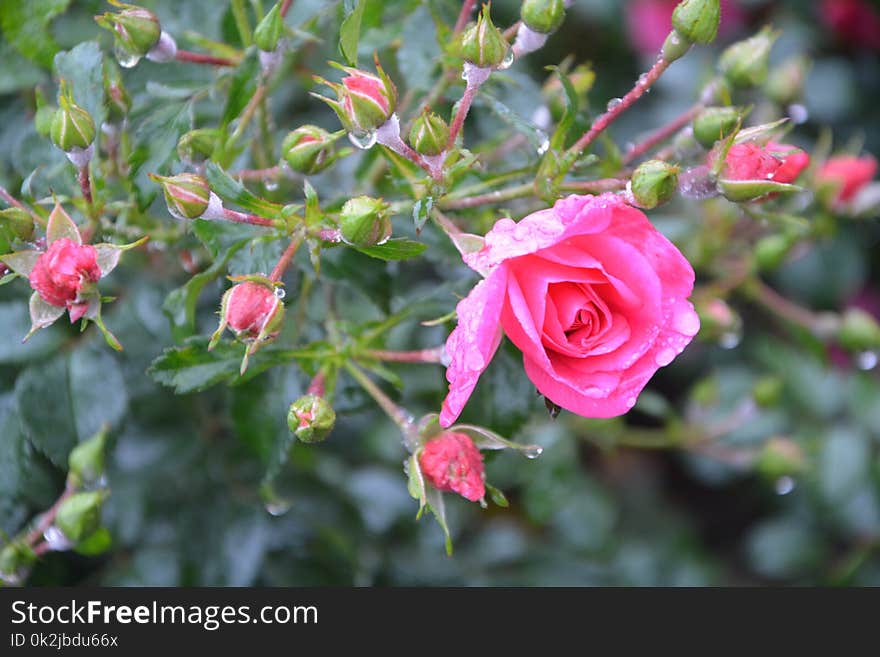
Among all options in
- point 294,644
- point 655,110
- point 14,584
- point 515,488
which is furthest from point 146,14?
point 655,110

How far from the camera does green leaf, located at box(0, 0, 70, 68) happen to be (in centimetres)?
135

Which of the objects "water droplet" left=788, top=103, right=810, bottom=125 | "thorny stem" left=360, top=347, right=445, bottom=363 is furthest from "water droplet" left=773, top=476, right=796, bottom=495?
"thorny stem" left=360, top=347, right=445, bottom=363

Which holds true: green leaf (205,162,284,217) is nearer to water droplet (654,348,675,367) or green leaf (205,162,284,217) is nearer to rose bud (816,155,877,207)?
water droplet (654,348,675,367)

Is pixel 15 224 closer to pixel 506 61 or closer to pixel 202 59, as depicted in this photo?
pixel 202 59

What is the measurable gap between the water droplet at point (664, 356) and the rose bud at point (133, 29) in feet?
2.45

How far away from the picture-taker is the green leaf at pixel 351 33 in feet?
3.56

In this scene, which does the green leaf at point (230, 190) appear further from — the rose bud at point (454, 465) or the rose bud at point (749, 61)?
the rose bud at point (749, 61)

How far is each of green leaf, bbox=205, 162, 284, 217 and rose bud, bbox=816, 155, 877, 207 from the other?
110cm

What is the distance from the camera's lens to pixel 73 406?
1.42m

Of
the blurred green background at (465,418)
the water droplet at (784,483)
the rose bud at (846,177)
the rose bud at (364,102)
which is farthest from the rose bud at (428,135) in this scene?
the water droplet at (784,483)

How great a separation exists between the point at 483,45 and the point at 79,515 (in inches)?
31.5

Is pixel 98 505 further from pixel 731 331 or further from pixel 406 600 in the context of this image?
pixel 731 331

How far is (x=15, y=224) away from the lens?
111 centimetres

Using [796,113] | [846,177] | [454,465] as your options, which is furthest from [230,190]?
[846,177]
